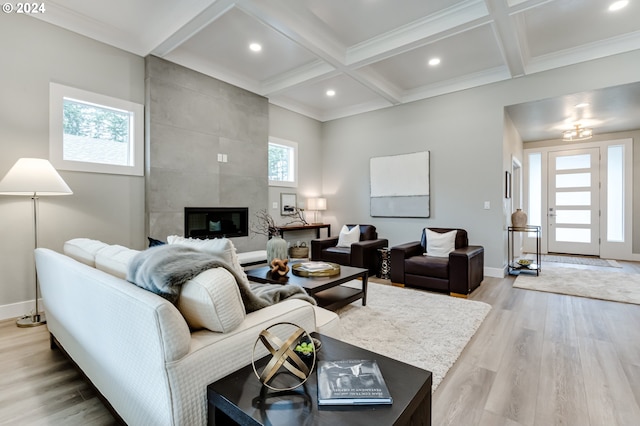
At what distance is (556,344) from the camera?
2.38 m

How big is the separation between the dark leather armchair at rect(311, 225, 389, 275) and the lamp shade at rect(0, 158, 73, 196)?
3327 mm

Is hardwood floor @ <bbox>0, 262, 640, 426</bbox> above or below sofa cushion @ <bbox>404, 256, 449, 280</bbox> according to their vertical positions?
below

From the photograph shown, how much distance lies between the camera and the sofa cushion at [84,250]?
1936 millimetres

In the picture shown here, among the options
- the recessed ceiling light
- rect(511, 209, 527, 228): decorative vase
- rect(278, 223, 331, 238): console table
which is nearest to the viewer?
the recessed ceiling light

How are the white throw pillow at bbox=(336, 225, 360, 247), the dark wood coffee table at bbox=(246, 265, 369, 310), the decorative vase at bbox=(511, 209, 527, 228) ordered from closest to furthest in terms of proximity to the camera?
the dark wood coffee table at bbox=(246, 265, 369, 310) < the decorative vase at bbox=(511, 209, 527, 228) < the white throw pillow at bbox=(336, 225, 360, 247)

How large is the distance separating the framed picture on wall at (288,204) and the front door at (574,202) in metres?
5.78

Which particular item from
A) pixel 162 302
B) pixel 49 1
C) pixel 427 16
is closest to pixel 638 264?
pixel 427 16

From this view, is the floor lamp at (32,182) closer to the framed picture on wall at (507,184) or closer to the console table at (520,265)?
the framed picture on wall at (507,184)

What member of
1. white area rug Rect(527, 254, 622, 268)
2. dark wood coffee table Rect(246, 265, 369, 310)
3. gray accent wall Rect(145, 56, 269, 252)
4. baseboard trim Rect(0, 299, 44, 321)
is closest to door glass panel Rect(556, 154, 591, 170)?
white area rug Rect(527, 254, 622, 268)

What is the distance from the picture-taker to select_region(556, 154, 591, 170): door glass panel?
6449 mm

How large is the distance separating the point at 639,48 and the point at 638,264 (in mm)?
4130

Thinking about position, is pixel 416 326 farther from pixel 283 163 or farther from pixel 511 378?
pixel 283 163

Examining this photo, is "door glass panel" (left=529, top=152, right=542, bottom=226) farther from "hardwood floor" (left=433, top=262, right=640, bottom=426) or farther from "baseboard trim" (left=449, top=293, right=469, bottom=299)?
"baseboard trim" (left=449, top=293, right=469, bottom=299)

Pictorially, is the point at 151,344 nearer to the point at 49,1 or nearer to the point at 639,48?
the point at 49,1
